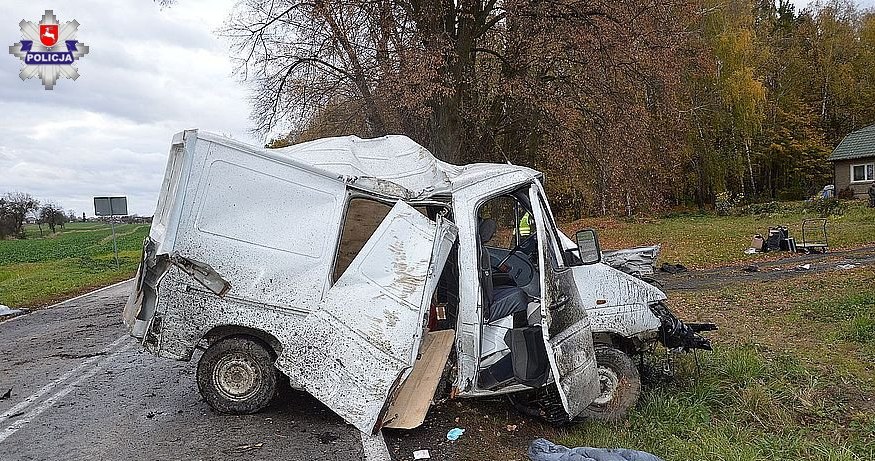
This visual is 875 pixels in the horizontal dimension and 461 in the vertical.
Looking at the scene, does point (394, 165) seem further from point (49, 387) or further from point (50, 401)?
point (49, 387)

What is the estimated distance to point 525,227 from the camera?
663 cm

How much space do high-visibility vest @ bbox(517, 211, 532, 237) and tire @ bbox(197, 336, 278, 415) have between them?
2.61 m

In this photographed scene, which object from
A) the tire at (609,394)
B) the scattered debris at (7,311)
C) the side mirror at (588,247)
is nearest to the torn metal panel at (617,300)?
the side mirror at (588,247)

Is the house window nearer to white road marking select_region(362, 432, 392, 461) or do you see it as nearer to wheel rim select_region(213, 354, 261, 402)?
white road marking select_region(362, 432, 392, 461)

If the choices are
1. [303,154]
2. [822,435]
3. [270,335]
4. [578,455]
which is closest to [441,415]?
[270,335]

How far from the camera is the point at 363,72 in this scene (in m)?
16.5

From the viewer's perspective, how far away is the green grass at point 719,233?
Answer: 1922cm

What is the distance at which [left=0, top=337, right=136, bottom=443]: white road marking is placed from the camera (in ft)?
18.5

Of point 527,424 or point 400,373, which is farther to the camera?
point 527,424

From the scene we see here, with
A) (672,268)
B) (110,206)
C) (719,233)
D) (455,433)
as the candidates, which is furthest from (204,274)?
(110,206)

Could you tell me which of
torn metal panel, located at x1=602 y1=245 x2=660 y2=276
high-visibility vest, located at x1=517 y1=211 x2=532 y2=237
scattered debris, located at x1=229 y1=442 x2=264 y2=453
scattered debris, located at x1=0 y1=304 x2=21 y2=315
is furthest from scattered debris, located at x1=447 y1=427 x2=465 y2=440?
scattered debris, located at x1=0 y1=304 x2=21 y2=315

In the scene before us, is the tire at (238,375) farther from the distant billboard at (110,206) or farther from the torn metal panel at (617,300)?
the distant billboard at (110,206)

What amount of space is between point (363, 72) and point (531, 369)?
12258mm

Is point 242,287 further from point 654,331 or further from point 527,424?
point 654,331
